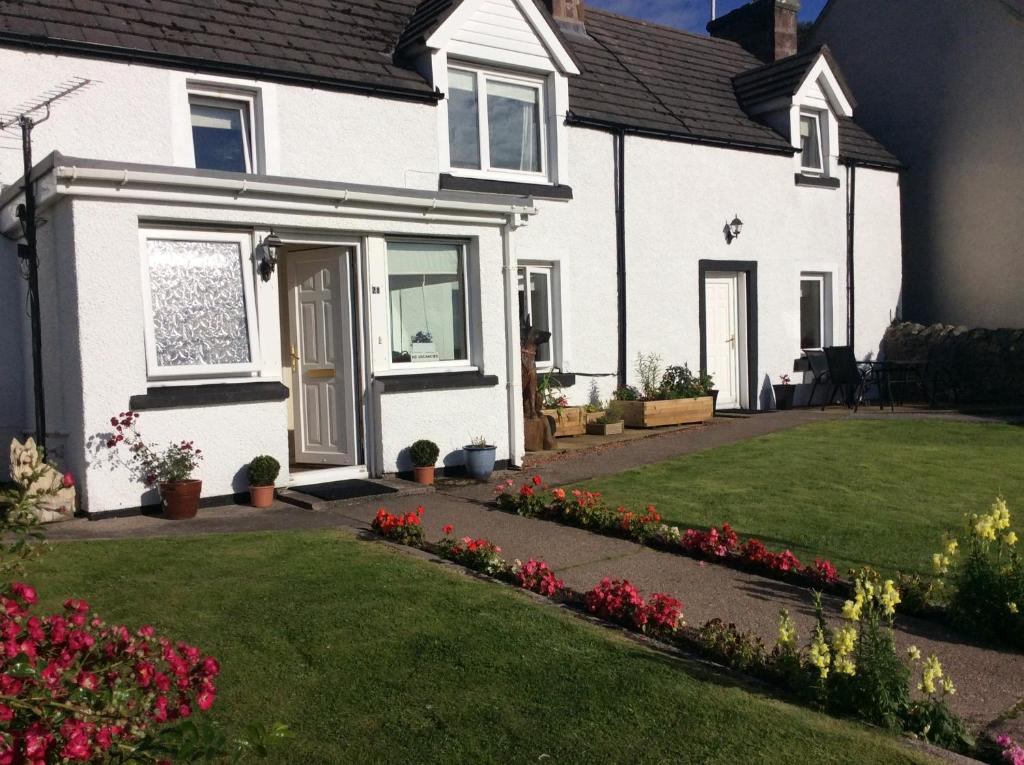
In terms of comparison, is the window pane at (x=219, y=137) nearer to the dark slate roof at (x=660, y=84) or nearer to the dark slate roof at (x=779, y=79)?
the dark slate roof at (x=660, y=84)

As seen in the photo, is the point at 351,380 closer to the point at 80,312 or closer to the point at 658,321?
the point at 80,312

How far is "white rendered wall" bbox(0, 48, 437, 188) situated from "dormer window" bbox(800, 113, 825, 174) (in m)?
8.60

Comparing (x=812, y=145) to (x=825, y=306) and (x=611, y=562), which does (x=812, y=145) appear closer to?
(x=825, y=306)

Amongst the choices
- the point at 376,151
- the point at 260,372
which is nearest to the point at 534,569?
the point at 260,372

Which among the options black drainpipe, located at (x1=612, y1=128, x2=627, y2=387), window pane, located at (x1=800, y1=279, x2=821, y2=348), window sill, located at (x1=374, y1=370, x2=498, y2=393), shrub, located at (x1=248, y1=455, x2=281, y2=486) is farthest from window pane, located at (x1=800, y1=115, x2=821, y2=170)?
shrub, located at (x1=248, y1=455, x2=281, y2=486)

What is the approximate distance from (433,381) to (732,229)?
7.86 m

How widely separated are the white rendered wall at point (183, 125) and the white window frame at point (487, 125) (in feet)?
2.27

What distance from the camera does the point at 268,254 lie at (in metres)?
9.27

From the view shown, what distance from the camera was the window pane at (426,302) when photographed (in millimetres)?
10516

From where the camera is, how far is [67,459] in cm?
872

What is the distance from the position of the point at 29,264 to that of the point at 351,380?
3.33 metres

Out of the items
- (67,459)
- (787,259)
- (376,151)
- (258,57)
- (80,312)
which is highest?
(258,57)

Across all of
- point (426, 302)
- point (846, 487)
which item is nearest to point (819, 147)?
point (846, 487)

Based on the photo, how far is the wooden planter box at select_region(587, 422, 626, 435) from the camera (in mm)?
13711
